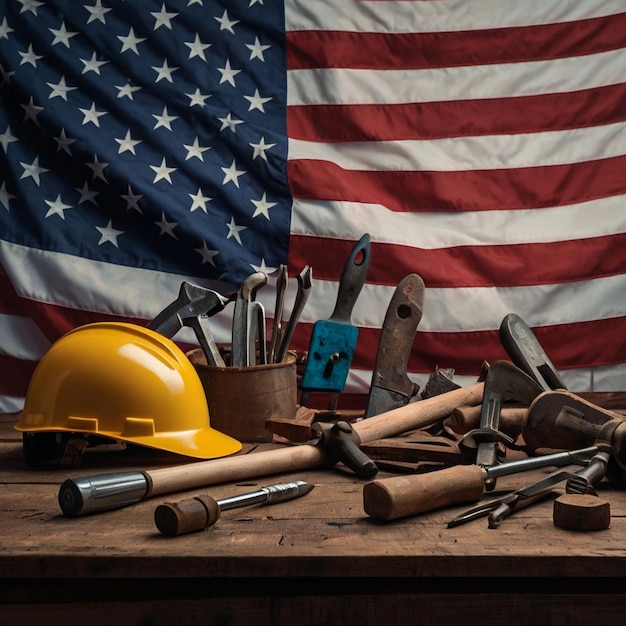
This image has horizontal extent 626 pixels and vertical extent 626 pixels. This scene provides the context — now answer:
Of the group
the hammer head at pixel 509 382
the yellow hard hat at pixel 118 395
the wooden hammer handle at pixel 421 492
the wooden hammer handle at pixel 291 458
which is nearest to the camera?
the wooden hammer handle at pixel 421 492

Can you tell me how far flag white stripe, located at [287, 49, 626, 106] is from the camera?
73.4 inches

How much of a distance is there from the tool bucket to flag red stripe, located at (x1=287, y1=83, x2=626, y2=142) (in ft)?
2.64

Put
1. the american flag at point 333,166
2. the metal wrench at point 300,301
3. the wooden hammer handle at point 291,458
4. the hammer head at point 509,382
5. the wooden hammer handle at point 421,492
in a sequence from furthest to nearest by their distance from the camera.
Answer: the american flag at point 333,166 < the metal wrench at point 300,301 < the hammer head at point 509,382 < the wooden hammer handle at point 291,458 < the wooden hammer handle at point 421,492

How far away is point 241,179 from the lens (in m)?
1.83

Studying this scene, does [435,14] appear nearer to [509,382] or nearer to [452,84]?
[452,84]

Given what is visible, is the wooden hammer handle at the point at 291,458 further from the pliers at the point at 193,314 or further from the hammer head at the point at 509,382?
the pliers at the point at 193,314

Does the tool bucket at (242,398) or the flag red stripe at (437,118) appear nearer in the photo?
the tool bucket at (242,398)

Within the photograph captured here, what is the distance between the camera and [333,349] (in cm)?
146

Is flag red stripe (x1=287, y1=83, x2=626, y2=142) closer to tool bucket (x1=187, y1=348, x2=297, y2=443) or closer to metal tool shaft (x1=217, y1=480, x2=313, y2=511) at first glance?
tool bucket (x1=187, y1=348, x2=297, y2=443)

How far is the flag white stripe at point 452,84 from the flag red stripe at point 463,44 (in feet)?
0.06

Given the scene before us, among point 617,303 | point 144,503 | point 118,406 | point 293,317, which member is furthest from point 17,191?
point 617,303

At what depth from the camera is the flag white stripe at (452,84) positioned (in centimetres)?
187

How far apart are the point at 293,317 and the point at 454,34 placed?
0.92 metres

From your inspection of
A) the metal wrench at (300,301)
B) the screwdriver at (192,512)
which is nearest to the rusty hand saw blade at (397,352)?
the metal wrench at (300,301)
